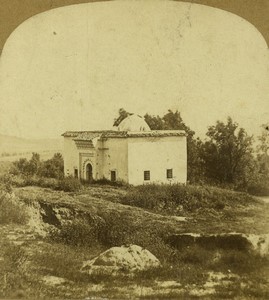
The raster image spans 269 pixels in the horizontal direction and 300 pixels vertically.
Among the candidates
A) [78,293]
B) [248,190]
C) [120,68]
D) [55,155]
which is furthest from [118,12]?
[78,293]

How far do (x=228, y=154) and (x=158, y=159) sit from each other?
1.05 ft

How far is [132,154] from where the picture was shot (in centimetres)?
236

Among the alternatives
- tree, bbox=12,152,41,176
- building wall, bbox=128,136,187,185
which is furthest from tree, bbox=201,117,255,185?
tree, bbox=12,152,41,176

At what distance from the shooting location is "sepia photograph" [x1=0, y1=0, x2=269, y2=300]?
2.24 metres

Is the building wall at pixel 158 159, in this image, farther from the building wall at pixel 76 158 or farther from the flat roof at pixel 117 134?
the building wall at pixel 76 158

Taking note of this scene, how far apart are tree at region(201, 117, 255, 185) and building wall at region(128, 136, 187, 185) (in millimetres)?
107

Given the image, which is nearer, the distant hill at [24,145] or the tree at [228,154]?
the tree at [228,154]

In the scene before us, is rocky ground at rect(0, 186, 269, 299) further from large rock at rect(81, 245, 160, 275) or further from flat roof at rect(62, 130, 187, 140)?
flat roof at rect(62, 130, 187, 140)

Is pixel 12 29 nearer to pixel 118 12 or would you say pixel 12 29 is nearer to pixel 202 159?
pixel 118 12

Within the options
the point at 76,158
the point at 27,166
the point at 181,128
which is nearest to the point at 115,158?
the point at 76,158

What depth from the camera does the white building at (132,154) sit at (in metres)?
2.33

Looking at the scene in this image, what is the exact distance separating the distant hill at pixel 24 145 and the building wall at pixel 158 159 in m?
0.37

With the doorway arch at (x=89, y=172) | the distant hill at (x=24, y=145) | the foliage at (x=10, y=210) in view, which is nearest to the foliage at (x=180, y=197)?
the doorway arch at (x=89, y=172)

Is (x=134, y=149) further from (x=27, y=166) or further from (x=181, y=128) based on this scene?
(x=27, y=166)
